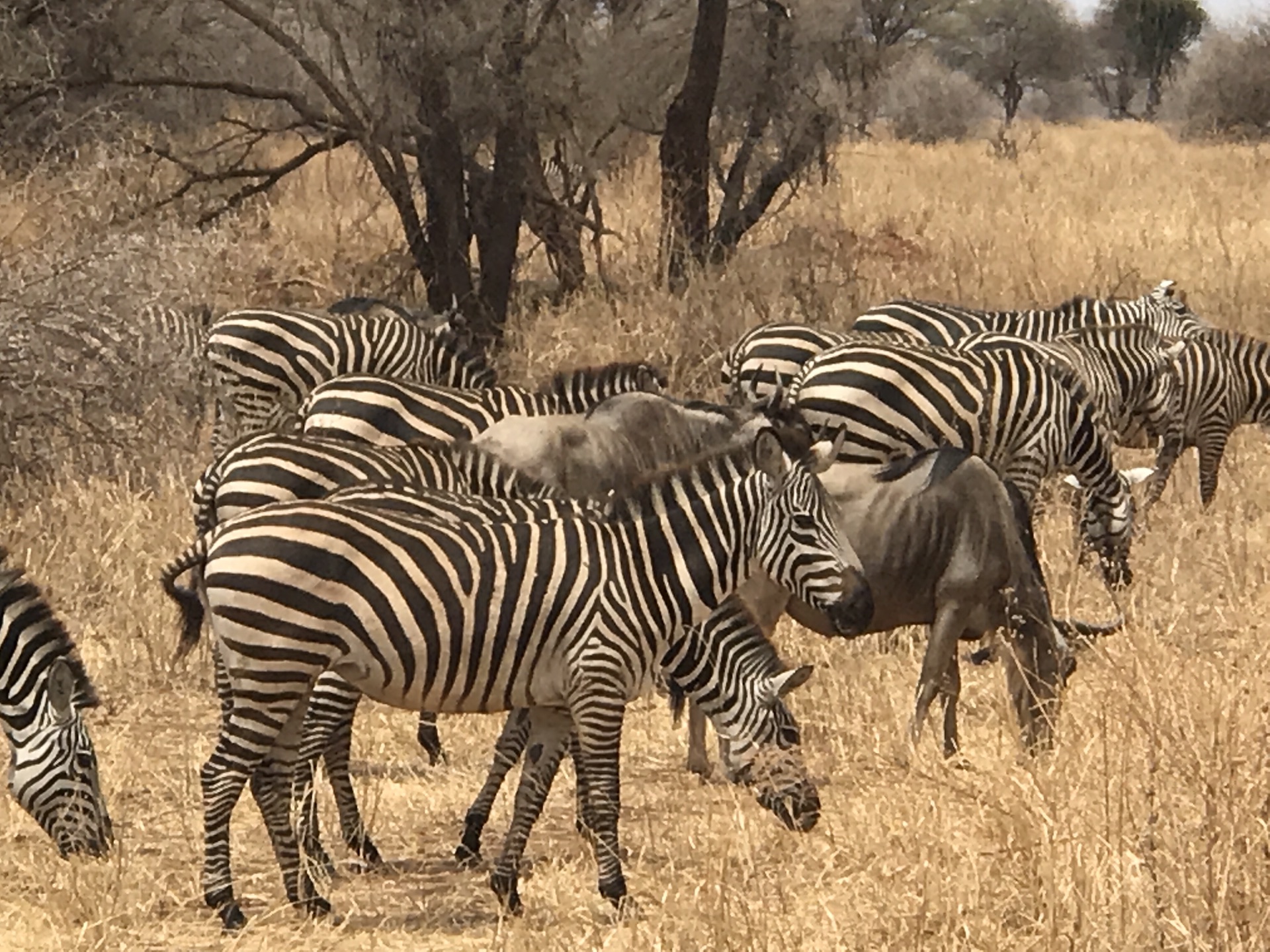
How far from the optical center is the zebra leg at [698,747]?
6.87 meters

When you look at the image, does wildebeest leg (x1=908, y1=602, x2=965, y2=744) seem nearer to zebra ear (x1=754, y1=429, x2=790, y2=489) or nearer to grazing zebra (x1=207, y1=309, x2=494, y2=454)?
zebra ear (x1=754, y1=429, x2=790, y2=489)

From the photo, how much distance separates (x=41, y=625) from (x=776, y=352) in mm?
5182

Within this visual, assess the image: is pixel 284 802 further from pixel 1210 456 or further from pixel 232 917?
pixel 1210 456

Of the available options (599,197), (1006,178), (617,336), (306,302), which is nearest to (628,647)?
(617,336)

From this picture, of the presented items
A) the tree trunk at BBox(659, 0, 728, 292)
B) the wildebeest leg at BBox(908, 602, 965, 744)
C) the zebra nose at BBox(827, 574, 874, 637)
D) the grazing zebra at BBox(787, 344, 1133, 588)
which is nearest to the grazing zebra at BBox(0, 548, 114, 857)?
the zebra nose at BBox(827, 574, 874, 637)

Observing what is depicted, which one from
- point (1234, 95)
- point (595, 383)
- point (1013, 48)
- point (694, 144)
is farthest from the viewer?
point (1013, 48)

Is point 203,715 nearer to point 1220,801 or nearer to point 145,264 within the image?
point 1220,801

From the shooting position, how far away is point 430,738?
23.2ft

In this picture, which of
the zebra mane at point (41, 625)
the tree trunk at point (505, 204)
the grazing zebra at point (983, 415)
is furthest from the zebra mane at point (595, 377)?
the tree trunk at point (505, 204)

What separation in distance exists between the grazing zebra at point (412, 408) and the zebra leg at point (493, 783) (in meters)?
1.82

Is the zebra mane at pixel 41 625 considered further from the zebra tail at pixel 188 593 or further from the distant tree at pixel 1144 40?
the distant tree at pixel 1144 40

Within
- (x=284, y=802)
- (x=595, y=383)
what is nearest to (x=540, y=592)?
(x=284, y=802)

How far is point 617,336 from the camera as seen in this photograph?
1309 cm

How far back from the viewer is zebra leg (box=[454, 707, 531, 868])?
5.93 metres
